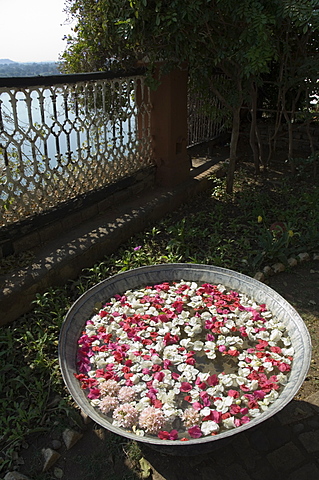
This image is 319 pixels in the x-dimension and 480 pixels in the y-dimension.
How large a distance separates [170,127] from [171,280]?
3.15 meters

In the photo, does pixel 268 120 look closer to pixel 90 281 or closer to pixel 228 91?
pixel 228 91

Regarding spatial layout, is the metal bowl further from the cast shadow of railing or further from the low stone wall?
the low stone wall

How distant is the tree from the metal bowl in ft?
8.52

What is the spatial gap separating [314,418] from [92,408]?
1.37 metres

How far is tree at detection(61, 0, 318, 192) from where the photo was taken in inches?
161

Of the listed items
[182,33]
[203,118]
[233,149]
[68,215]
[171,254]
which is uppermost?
[182,33]

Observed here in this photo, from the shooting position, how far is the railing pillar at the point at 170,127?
17.0 feet

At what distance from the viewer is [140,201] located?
5121 mm

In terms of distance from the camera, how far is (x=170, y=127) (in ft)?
17.5

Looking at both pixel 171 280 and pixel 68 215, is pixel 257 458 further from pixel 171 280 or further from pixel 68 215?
pixel 68 215

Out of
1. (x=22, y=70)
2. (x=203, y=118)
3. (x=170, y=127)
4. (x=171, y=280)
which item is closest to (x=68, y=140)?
(x=22, y=70)

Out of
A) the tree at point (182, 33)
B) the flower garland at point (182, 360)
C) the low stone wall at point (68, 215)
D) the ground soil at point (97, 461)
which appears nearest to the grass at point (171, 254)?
the ground soil at point (97, 461)

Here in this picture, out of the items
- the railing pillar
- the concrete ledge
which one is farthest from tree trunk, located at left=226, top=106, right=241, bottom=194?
the railing pillar

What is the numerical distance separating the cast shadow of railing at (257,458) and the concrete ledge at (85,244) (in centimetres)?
161
